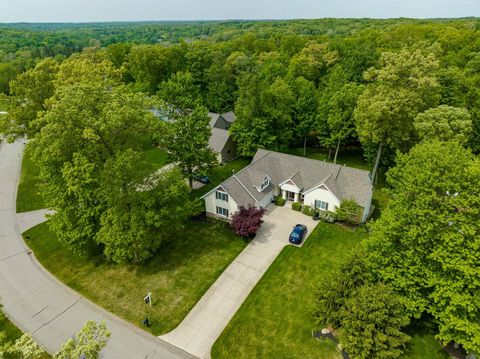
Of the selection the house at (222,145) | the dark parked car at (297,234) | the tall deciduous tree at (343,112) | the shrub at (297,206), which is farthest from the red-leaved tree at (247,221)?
the tall deciduous tree at (343,112)

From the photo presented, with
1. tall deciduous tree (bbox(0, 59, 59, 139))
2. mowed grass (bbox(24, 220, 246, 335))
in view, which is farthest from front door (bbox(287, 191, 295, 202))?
tall deciduous tree (bbox(0, 59, 59, 139))

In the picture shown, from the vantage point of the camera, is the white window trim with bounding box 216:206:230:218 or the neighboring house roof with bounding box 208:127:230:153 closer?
the white window trim with bounding box 216:206:230:218

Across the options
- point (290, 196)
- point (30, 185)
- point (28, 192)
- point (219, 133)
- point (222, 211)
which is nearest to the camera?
point (222, 211)

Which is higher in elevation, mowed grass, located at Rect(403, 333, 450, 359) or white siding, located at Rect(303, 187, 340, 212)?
white siding, located at Rect(303, 187, 340, 212)

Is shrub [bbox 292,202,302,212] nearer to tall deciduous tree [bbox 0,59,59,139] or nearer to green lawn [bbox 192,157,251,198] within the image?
green lawn [bbox 192,157,251,198]

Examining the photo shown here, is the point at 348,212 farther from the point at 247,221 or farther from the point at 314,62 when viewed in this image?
the point at 314,62

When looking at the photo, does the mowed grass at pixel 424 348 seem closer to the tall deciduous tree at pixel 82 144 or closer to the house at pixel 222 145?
the tall deciduous tree at pixel 82 144

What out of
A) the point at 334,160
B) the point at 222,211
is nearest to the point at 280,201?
the point at 222,211
